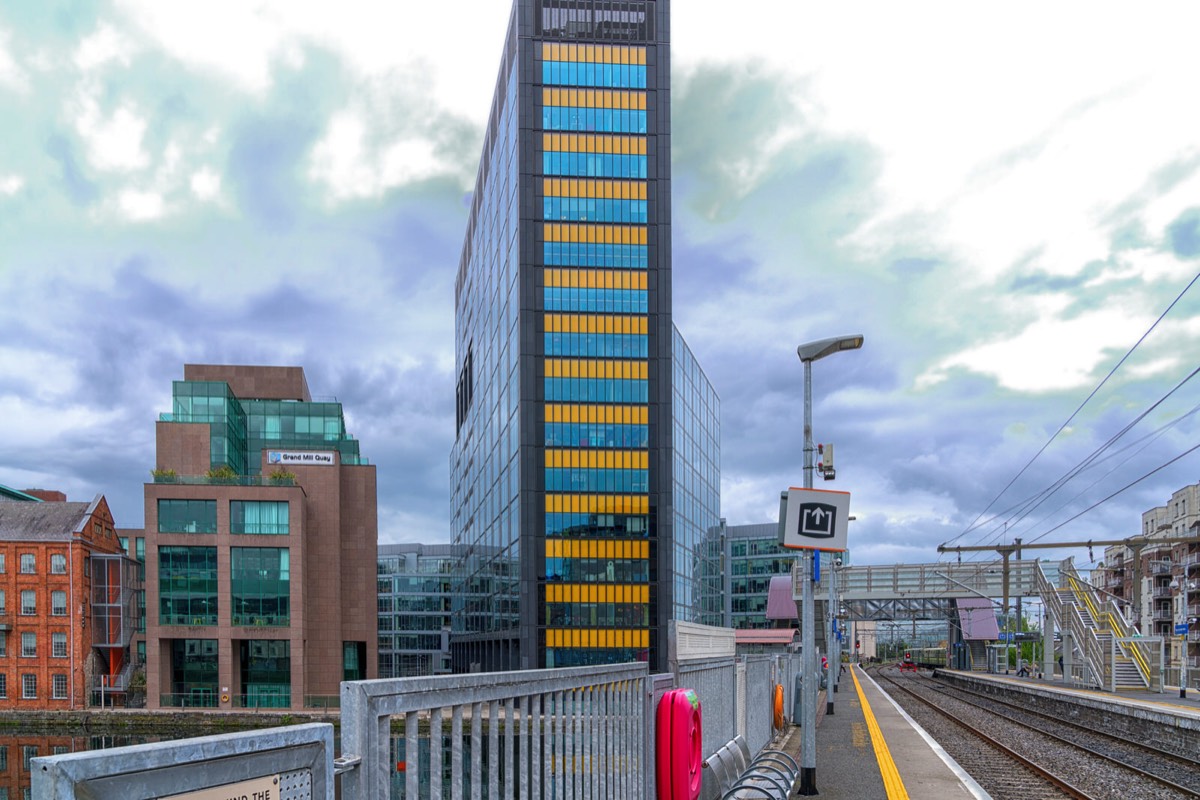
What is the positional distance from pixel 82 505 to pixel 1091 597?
64441 mm

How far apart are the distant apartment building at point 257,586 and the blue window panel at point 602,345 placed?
19.8 meters

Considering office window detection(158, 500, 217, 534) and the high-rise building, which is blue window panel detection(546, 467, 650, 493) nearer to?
the high-rise building

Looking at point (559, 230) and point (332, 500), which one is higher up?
point (559, 230)

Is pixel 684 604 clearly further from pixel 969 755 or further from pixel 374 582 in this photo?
pixel 969 755

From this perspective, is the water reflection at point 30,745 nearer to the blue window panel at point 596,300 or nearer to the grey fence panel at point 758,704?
the grey fence panel at point 758,704

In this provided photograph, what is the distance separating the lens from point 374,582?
248 feet

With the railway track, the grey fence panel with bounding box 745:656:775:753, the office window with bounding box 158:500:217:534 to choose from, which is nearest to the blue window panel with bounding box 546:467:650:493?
the office window with bounding box 158:500:217:534

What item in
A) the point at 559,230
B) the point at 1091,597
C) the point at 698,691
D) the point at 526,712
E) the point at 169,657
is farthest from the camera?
the point at 559,230

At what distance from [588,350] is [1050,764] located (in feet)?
202

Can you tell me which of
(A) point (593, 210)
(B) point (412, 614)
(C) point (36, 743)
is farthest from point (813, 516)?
(B) point (412, 614)

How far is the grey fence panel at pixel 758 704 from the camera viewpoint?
63.7 ft

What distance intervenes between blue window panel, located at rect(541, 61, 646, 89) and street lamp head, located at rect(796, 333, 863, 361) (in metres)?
70.8

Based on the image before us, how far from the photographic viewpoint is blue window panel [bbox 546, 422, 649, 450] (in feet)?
265

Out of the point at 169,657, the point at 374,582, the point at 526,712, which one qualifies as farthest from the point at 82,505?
the point at 526,712
